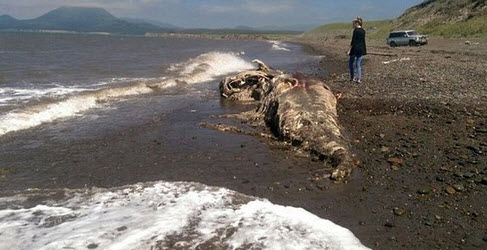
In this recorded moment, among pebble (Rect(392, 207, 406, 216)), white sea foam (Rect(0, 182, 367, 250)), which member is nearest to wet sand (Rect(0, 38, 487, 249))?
pebble (Rect(392, 207, 406, 216))

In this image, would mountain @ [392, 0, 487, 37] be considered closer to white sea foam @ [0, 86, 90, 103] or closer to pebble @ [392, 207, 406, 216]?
white sea foam @ [0, 86, 90, 103]

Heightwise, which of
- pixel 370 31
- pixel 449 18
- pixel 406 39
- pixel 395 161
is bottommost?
pixel 395 161

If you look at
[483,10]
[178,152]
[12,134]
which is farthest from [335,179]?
[483,10]

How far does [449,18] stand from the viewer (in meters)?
55.7

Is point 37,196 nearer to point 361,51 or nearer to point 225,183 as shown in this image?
point 225,183

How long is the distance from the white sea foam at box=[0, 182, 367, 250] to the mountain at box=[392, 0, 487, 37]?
139 feet

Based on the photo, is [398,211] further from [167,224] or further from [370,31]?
[370,31]

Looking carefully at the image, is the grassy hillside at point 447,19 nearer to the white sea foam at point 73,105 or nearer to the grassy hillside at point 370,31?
the grassy hillside at point 370,31

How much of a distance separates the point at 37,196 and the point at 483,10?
53.8 metres

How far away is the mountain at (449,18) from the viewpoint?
44.6 metres

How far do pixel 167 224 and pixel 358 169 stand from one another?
353 cm

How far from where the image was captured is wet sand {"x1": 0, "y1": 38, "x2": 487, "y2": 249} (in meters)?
5.29

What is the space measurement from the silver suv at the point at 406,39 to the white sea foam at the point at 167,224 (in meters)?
40.4

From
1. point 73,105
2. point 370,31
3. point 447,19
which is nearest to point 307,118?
point 73,105
